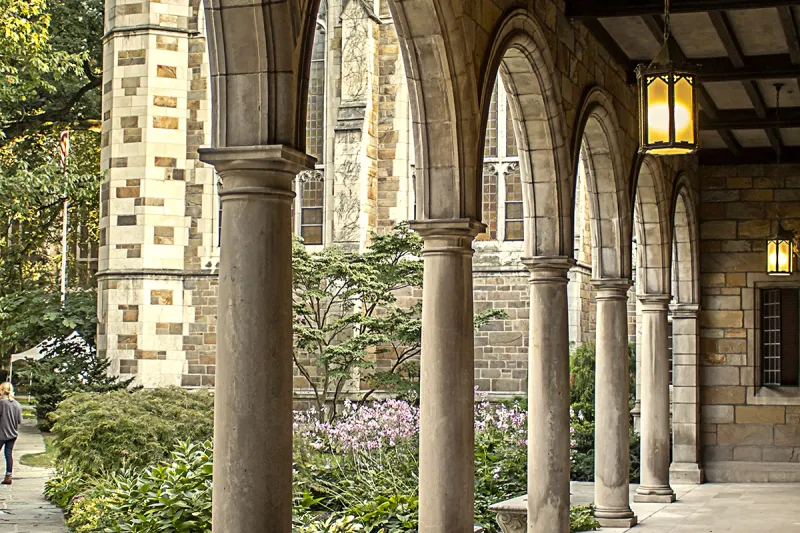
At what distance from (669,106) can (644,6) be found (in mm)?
2663

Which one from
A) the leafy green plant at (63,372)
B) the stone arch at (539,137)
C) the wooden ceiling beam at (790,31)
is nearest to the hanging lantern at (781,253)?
the wooden ceiling beam at (790,31)

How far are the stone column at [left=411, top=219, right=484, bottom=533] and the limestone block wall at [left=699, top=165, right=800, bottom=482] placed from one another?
32.5 ft

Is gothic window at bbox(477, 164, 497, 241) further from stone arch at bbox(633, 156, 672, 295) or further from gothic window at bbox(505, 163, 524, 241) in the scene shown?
stone arch at bbox(633, 156, 672, 295)

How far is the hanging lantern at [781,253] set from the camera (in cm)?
1424

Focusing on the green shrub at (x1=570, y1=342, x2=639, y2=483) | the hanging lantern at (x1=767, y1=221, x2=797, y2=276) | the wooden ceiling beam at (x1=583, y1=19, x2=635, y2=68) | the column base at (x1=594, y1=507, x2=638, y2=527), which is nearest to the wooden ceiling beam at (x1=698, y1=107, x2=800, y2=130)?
the hanging lantern at (x1=767, y1=221, x2=797, y2=276)

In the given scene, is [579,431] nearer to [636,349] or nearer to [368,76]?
[636,349]

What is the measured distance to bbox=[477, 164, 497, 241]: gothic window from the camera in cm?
1972

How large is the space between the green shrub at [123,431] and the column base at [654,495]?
4976 mm

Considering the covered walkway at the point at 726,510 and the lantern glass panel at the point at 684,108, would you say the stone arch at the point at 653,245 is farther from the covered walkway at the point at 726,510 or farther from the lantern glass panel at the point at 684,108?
the lantern glass panel at the point at 684,108

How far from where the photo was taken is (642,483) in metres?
13.5

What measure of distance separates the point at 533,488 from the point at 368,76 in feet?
38.6

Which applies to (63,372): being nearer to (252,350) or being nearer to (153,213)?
(153,213)

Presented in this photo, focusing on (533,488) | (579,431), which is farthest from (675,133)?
(579,431)

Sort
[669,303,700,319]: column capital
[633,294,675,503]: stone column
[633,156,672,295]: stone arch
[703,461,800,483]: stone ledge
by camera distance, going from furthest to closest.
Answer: [669,303,700,319]: column capital, [703,461,800,483]: stone ledge, [633,156,672,295]: stone arch, [633,294,675,503]: stone column
